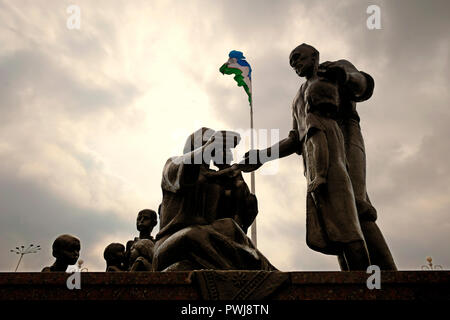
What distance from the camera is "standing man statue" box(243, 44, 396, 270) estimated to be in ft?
13.0

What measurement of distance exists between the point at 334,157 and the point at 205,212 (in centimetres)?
164

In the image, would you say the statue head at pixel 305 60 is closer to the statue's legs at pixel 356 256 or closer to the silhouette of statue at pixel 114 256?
the statue's legs at pixel 356 256

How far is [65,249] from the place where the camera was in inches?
194

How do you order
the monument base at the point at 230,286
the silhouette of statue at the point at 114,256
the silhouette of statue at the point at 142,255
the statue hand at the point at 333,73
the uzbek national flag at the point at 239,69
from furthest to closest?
the uzbek national flag at the point at 239,69
the silhouette of statue at the point at 114,256
the silhouette of statue at the point at 142,255
the statue hand at the point at 333,73
the monument base at the point at 230,286

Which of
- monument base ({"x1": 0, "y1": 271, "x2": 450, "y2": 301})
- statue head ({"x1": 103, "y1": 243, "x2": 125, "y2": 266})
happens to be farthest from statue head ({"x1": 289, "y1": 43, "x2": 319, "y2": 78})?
statue head ({"x1": 103, "y1": 243, "x2": 125, "y2": 266})

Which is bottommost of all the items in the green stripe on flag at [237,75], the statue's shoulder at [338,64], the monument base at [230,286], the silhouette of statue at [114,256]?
the monument base at [230,286]

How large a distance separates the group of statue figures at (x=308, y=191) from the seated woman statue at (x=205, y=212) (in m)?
0.01

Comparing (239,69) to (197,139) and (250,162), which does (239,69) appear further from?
(250,162)

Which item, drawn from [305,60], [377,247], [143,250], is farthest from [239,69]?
[377,247]

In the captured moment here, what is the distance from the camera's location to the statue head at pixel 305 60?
5.04 m

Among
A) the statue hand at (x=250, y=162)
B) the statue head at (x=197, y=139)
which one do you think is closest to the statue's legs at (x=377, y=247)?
the statue hand at (x=250, y=162)
